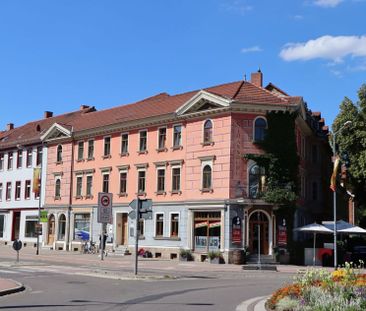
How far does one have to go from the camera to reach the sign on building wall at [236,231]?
36250 millimetres

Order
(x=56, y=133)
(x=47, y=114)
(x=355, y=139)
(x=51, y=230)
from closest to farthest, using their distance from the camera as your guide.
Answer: (x=355, y=139) < (x=51, y=230) < (x=56, y=133) < (x=47, y=114)

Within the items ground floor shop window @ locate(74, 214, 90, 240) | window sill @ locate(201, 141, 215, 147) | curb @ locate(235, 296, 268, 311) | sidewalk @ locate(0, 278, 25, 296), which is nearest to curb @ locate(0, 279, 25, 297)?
sidewalk @ locate(0, 278, 25, 296)

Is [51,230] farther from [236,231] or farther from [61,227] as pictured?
[236,231]

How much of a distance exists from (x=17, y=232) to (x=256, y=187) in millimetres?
29648

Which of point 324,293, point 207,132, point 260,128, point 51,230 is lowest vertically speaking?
point 324,293

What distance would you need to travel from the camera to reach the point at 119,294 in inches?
A: 635

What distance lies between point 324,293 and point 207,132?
27978 millimetres

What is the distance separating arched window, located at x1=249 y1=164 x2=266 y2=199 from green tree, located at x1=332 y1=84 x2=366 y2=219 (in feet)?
28.8

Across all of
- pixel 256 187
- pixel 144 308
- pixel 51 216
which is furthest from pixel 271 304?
pixel 51 216

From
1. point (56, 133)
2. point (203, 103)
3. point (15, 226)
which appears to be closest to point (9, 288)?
A: point (203, 103)

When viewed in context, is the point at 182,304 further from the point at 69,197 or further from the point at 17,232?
the point at 17,232

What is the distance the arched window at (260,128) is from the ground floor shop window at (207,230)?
18.8 feet

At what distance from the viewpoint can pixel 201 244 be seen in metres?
38.1

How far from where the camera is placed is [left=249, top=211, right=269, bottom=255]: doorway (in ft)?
Answer: 121
